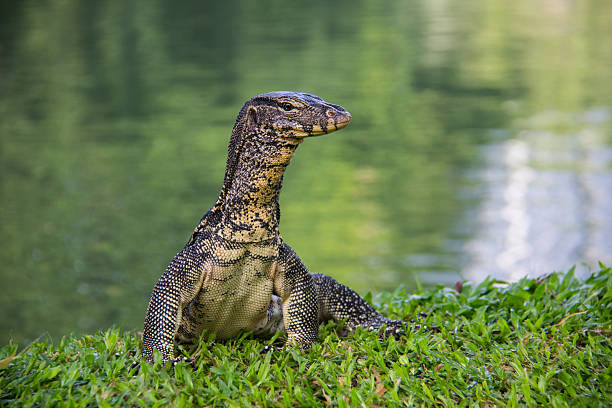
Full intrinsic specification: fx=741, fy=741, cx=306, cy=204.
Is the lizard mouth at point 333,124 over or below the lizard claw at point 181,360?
over

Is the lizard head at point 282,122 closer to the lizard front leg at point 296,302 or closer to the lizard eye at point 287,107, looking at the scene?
the lizard eye at point 287,107

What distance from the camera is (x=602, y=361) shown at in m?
4.29

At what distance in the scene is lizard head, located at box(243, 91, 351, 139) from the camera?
3.93 meters

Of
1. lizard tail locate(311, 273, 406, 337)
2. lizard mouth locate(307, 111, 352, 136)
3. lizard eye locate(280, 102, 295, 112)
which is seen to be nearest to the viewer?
lizard mouth locate(307, 111, 352, 136)

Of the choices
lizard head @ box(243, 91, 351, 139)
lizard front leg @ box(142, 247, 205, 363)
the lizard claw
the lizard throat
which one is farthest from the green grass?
lizard head @ box(243, 91, 351, 139)

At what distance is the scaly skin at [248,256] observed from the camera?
404cm

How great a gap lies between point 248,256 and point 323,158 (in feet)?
55.4

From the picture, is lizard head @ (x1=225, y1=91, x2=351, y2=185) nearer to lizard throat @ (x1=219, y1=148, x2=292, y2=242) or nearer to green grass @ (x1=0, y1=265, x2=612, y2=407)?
lizard throat @ (x1=219, y1=148, x2=292, y2=242)

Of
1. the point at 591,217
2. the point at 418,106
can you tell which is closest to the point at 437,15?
the point at 418,106

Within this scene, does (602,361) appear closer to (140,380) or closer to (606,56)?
(140,380)

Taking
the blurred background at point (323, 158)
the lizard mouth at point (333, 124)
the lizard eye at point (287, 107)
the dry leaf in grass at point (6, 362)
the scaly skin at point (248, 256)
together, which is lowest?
the blurred background at point (323, 158)

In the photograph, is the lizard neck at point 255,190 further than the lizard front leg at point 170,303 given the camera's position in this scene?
No

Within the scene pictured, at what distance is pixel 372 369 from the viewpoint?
4.27 m

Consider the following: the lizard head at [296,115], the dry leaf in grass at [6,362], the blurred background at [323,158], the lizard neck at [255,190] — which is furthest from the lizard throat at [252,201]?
the blurred background at [323,158]
